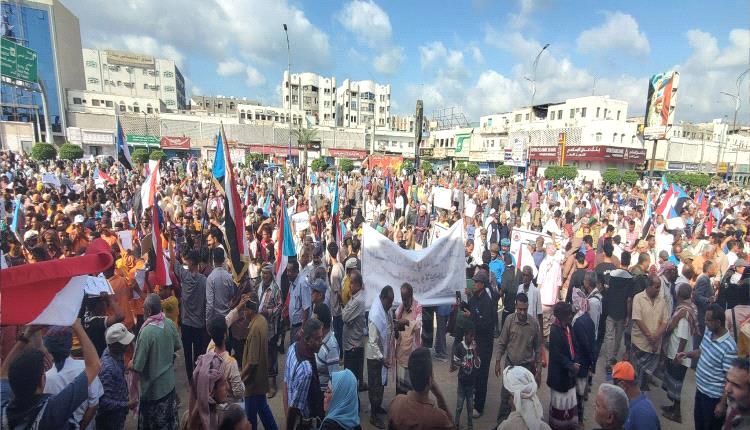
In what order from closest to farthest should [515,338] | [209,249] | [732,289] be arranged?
[515,338] → [732,289] → [209,249]

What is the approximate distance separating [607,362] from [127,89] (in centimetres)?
9112

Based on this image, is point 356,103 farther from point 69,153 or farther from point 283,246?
point 283,246

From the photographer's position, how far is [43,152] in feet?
105

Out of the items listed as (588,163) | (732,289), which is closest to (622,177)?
(588,163)

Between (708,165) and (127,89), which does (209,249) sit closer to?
(708,165)

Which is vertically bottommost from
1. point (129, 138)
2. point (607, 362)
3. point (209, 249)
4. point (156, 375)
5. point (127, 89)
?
point (607, 362)

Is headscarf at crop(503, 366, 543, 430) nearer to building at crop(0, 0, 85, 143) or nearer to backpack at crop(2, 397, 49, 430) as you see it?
backpack at crop(2, 397, 49, 430)

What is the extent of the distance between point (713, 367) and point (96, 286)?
623 cm

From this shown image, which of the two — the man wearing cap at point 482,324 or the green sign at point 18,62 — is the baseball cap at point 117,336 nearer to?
the man wearing cap at point 482,324

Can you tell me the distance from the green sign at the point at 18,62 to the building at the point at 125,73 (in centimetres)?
4666

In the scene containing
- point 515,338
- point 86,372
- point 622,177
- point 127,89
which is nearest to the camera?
point 86,372

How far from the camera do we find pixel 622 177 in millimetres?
40094

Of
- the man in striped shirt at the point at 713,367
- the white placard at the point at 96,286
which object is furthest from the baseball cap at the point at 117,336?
the man in striped shirt at the point at 713,367

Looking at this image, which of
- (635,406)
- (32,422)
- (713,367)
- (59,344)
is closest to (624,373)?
(635,406)
